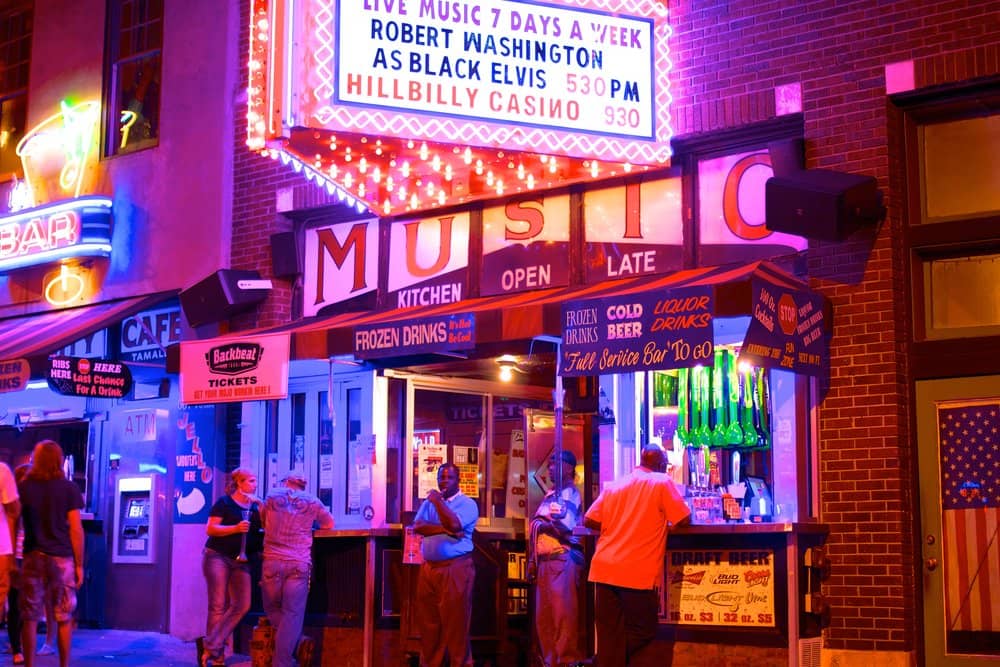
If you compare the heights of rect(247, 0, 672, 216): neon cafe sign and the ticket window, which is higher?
rect(247, 0, 672, 216): neon cafe sign

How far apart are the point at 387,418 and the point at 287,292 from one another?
7.19 ft

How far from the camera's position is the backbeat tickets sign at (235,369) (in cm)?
1273

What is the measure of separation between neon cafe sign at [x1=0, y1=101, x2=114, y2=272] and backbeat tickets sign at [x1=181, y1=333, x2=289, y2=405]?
414cm

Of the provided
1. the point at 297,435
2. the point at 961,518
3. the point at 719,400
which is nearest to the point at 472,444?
the point at 297,435

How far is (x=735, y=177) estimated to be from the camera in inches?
456

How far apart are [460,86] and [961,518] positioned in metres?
5.21

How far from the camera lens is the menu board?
1047cm

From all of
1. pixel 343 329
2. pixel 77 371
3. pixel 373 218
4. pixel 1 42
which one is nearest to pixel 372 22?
pixel 343 329

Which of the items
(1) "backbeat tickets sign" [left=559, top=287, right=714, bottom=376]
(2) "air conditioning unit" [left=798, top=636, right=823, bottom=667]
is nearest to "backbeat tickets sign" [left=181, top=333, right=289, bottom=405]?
(1) "backbeat tickets sign" [left=559, top=287, right=714, bottom=376]

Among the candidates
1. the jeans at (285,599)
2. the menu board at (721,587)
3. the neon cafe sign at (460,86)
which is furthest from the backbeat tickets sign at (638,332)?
the jeans at (285,599)

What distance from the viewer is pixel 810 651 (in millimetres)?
10211

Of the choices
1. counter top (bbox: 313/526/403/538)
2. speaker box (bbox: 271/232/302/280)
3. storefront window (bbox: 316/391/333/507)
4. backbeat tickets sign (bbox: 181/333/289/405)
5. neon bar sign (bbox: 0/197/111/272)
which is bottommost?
counter top (bbox: 313/526/403/538)

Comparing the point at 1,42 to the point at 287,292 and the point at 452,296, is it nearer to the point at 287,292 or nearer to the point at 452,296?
the point at 287,292

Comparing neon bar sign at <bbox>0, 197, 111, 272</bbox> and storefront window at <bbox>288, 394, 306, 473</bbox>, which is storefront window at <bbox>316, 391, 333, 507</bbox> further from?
neon bar sign at <bbox>0, 197, 111, 272</bbox>
